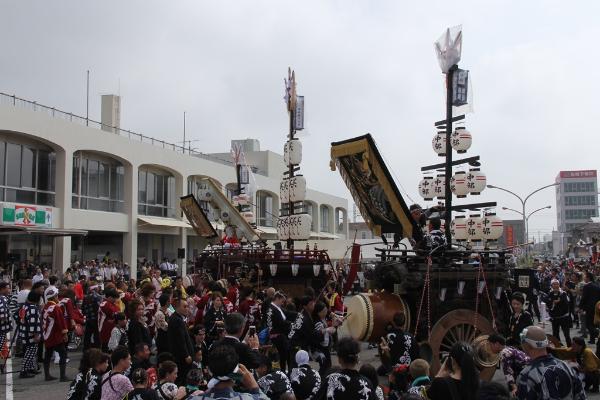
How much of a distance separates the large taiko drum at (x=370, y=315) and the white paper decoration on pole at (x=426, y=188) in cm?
530

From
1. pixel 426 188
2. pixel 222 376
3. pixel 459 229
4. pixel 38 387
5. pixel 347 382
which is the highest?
pixel 426 188

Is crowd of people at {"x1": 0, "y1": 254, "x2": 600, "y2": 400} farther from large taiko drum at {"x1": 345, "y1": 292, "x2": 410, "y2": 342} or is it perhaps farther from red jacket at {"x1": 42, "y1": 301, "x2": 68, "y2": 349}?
large taiko drum at {"x1": 345, "y1": 292, "x2": 410, "y2": 342}

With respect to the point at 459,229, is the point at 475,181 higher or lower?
higher

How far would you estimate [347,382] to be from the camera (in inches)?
179

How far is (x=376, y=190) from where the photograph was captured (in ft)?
33.8

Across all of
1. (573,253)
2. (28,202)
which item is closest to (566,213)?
(573,253)

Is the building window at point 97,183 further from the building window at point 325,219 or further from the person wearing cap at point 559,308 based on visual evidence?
the building window at point 325,219

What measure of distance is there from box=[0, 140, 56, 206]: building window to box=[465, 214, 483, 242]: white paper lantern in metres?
19.2

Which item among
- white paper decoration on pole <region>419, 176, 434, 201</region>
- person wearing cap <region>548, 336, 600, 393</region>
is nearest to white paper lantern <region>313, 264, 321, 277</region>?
white paper decoration on pole <region>419, 176, 434, 201</region>

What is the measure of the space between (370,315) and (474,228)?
5.86 metres

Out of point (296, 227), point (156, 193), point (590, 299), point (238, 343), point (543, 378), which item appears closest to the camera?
point (543, 378)

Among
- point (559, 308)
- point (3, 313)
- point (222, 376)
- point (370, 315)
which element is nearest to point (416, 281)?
point (370, 315)

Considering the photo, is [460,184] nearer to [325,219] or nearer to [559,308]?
[559,308]

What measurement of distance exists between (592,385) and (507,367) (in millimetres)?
3916
